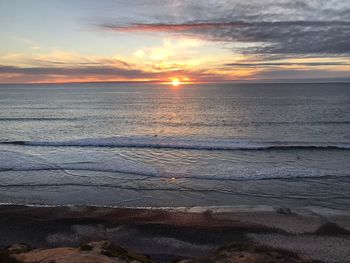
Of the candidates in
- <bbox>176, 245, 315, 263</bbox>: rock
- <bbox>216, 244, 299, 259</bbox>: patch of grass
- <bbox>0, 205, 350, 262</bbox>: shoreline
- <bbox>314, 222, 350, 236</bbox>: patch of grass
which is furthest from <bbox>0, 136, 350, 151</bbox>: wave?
<bbox>176, 245, 315, 263</bbox>: rock

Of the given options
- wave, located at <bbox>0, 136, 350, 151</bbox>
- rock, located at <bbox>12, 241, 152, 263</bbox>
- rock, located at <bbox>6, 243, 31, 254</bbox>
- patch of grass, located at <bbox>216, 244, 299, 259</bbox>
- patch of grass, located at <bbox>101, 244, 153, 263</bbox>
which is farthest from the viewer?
wave, located at <bbox>0, 136, 350, 151</bbox>

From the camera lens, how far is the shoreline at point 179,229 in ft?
29.0

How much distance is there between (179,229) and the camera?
9.91 m

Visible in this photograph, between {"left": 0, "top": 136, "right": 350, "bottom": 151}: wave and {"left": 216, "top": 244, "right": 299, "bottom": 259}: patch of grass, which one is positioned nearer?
{"left": 216, "top": 244, "right": 299, "bottom": 259}: patch of grass

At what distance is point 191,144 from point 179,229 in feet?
52.5

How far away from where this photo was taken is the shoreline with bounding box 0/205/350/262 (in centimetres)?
884

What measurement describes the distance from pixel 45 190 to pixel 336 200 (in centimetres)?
1020

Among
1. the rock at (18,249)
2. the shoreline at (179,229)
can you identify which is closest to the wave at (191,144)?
the shoreline at (179,229)

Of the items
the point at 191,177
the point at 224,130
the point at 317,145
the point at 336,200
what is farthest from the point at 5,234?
the point at 224,130

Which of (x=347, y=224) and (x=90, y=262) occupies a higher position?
(x=90, y=262)

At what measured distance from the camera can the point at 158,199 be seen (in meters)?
13.0

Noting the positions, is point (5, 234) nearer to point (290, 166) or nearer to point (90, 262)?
point (90, 262)

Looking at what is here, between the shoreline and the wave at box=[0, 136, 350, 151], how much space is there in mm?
13146

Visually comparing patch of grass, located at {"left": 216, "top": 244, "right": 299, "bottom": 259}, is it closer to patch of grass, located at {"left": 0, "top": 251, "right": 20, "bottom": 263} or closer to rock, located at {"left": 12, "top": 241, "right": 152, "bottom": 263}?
rock, located at {"left": 12, "top": 241, "right": 152, "bottom": 263}
